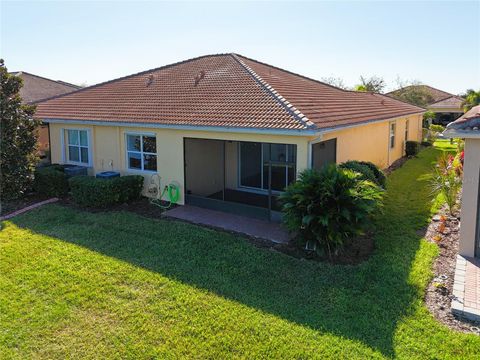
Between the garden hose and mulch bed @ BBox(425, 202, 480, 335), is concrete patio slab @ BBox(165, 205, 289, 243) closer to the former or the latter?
the garden hose

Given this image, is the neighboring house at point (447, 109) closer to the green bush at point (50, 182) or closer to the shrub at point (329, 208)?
the shrub at point (329, 208)

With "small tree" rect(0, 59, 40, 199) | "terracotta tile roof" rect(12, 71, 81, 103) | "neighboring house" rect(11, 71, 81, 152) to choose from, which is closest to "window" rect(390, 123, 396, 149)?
"small tree" rect(0, 59, 40, 199)

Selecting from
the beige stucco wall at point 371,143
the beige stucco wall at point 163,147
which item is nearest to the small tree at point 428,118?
the beige stucco wall at point 371,143

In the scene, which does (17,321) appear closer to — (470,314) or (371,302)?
(371,302)

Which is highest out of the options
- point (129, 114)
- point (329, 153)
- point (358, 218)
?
point (129, 114)

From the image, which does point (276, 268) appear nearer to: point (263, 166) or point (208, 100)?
point (263, 166)

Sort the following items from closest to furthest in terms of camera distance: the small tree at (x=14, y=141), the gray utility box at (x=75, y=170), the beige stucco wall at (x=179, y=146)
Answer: the beige stucco wall at (x=179, y=146), the small tree at (x=14, y=141), the gray utility box at (x=75, y=170)

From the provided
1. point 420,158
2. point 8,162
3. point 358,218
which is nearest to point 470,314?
point 358,218
